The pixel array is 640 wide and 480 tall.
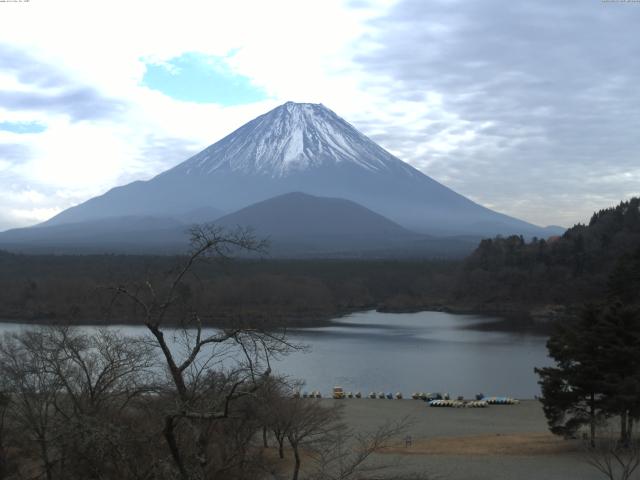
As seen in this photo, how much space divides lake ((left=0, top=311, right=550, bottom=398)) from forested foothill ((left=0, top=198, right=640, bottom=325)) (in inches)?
368

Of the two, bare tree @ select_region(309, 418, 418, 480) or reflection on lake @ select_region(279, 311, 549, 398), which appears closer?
bare tree @ select_region(309, 418, 418, 480)

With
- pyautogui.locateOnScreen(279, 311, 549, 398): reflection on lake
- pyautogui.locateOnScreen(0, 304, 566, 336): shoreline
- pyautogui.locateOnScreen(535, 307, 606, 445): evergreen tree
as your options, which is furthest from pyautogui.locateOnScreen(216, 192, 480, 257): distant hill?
pyautogui.locateOnScreen(535, 307, 606, 445): evergreen tree

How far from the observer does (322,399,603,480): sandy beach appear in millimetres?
11336

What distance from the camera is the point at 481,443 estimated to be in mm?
14461

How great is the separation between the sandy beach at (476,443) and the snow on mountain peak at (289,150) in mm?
165103

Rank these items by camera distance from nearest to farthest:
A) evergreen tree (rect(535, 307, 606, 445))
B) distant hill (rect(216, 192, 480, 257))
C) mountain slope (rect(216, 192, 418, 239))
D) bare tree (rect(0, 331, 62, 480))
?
bare tree (rect(0, 331, 62, 480)) < evergreen tree (rect(535, 307, 606, 445)) < distant hill (rect(216, 192, 480, 257)) < mountain slope (rect(216, 192, 418, 239))

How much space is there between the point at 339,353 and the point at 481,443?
15185 millimetres

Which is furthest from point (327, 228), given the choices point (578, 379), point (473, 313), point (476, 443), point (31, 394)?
point (31, 394)

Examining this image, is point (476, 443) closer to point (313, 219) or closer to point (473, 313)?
point (473, 313)

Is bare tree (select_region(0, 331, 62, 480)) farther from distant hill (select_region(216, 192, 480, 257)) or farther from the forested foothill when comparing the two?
distant hill (select_region(216, 192, 480, 257))

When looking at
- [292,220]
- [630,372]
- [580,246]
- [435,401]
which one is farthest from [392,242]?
[630,372]

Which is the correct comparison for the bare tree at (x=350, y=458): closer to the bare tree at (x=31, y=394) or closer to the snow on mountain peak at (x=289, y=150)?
the bare tree at (x=31, y=394)

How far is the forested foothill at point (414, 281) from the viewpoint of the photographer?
47.8 m

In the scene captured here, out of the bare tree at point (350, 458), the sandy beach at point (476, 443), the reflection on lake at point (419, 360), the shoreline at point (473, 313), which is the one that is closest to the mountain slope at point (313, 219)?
the shoreline at point (473, 313)
